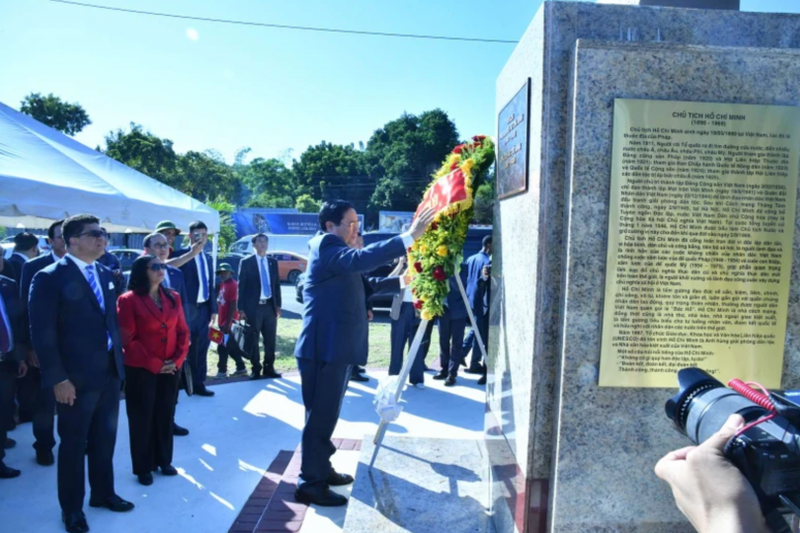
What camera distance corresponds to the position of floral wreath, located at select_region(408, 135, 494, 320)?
3.39 metres

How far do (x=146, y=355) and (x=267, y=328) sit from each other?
140 inches

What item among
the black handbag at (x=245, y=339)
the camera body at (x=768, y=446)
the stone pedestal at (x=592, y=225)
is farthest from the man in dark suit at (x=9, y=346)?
the camera body at (x=768, y=446)

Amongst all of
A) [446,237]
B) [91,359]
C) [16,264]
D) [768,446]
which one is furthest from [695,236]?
[16,264]

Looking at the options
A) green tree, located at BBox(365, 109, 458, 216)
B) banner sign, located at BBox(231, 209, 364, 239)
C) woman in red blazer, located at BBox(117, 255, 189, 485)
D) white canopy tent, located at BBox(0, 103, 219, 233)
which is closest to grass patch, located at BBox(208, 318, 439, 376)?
white canopy tent, located at BBox(0, 103, 219, 233)

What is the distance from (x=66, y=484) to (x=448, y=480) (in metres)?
2.43

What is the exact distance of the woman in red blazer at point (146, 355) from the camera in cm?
409

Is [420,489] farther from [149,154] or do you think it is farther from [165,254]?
[149,154]

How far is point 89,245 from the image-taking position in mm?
3672

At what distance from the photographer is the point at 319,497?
3.80 metres

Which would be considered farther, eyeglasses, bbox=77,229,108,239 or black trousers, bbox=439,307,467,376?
black trousers, bbox=439,307,467,376

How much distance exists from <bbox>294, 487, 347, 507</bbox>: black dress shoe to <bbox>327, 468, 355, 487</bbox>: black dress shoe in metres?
0.24

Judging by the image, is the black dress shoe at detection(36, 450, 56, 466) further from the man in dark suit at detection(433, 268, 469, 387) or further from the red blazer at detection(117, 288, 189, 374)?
the man in dark suit at detection(433, 268, 469, 387)

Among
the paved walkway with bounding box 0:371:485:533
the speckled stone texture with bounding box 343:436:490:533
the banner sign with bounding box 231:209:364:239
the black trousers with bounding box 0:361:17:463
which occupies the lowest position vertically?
the paved walkway with bounding box 0:371:485:533

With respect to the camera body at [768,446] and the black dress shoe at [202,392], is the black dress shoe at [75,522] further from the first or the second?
the camera body at [768,446]
